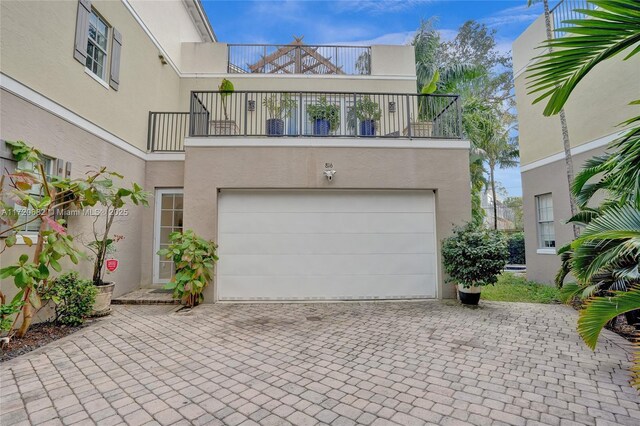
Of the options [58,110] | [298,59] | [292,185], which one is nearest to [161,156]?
[58,110]

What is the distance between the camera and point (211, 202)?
6469 mm

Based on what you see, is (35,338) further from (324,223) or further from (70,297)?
(324,223)

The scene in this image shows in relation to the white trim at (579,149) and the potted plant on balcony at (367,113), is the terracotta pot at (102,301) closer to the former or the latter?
the potted plant on balcony at (367,113)

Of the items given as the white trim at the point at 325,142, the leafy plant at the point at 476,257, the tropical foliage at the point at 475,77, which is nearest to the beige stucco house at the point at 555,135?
the leafy plant at the point at 476,257

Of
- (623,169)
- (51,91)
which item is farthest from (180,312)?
(623,169)

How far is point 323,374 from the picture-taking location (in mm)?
3275

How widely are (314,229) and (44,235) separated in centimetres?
440

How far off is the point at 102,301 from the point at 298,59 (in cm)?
921

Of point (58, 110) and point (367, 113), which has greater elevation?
point (367, 113)

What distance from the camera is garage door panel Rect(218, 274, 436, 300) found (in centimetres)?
650

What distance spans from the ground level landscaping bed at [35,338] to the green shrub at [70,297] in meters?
0.14

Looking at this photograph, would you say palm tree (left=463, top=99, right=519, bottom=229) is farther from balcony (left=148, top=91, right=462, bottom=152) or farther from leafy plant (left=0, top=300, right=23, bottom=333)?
leafy plant (left=0, top=300, right=23, bottom=333)

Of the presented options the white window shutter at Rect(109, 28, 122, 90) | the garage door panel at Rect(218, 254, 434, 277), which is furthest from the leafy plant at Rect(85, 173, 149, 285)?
the white window shutter at Rect(109, 28, 122, 90)

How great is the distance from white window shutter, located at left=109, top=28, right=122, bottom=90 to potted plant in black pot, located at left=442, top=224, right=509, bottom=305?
7.90 metres
